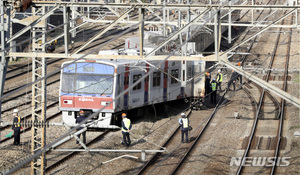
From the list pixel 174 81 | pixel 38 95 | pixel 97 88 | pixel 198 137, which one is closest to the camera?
pixel 38 95

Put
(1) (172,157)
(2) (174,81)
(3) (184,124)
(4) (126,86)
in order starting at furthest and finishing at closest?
(2) (174,81), (4) (126,86), (3) (184,124), (1) (172,157)

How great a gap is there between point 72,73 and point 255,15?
38929 millimetres

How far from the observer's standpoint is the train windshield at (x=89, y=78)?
65.8 ft

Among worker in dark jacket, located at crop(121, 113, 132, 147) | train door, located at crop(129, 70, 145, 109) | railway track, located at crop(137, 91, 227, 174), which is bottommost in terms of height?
railway track, located at crop(137, 91, 227, 174)

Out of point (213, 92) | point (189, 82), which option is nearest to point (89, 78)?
point (189, 82)

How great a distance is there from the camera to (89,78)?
20.2 metres

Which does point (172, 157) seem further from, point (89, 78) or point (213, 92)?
point (213, 92)

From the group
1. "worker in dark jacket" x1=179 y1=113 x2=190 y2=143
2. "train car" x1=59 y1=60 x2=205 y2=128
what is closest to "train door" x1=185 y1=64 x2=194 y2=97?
"train car" x1=59 y1=60 x2=205 y2=128

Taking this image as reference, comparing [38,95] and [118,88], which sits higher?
[38,95]

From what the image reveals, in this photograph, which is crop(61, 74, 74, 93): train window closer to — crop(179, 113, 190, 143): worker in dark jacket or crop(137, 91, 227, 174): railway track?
crop(137, 91, 227, 174): railway track

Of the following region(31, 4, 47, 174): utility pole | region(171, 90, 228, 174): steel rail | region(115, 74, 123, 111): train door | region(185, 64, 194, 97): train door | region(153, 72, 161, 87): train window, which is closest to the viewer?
region(31, 4, 47, 174): utility pole

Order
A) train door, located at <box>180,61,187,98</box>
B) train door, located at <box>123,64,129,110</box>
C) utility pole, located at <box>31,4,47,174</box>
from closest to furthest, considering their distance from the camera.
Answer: utility pole, located at <box>31,4,47,174</box>, train door, located at <box>123,64,129,110</box>, train door, located at <box>180,61,187,98</box>

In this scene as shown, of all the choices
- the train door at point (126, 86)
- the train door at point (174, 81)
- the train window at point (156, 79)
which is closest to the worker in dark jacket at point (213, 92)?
the train door at point (174, 81)

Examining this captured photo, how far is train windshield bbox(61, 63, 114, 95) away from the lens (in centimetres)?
2005
